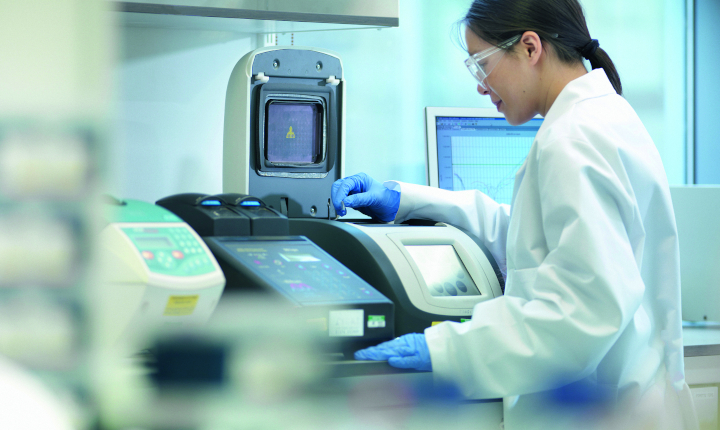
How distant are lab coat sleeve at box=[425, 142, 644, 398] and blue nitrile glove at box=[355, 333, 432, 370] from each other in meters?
0.01

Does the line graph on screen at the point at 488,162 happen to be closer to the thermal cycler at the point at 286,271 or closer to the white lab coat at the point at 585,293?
the white lab coat at the point at 585,293

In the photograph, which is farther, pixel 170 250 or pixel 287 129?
pixel 287 129

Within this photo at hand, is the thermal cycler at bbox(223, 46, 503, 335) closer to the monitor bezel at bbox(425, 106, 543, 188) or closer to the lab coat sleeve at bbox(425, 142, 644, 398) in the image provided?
the monitor bezel at bbox(425, 106, 543, 188)

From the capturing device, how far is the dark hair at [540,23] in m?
1.09

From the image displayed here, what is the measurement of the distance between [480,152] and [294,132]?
0.66 m

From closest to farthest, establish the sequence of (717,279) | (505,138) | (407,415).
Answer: (407,415)
(717,279)
(505,138)

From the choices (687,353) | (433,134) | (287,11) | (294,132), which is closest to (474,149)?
(433,134)

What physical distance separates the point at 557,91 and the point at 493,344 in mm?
516

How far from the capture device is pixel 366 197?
55.3 inches

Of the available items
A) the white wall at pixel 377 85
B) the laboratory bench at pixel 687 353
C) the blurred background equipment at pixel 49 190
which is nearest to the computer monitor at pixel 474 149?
the white wall at pixel 377 85

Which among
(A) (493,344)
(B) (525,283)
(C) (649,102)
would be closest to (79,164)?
(A) (493,344)

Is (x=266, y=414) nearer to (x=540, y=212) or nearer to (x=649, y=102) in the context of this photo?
(x=540, y=212)

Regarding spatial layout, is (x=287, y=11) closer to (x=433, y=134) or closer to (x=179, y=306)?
(x=433, y=134)

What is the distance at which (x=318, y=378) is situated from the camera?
0.65 metres
